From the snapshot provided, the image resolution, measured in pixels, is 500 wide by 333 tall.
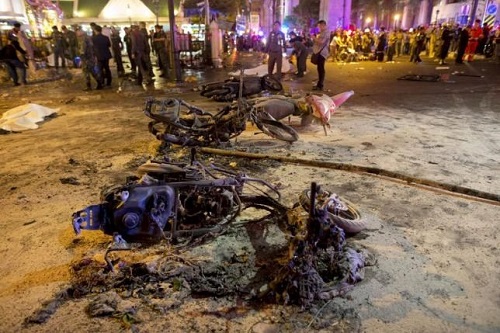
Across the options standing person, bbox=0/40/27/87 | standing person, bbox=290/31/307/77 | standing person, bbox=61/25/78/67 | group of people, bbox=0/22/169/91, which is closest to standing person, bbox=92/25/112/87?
group of people, bbox=0/22/169/91

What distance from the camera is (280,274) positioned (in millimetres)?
2842

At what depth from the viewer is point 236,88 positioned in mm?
10352

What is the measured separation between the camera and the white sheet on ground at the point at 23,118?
25.9 ft

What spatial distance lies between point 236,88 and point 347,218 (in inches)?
287

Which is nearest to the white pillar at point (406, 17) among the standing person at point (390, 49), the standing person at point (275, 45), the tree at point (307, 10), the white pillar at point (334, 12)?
the tree at point (307, 10)

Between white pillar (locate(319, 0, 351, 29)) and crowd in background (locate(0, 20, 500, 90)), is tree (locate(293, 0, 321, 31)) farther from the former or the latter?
crowd in background (locate(0, 20, 500, 90))

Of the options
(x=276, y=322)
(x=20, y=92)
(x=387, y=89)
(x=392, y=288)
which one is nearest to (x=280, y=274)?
(x=276, y=322)

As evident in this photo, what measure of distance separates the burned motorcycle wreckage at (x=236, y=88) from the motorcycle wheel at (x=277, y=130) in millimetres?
4065

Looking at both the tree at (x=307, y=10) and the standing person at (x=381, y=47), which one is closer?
the standing person at (x=381, y=47)

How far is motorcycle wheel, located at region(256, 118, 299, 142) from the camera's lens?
6168 millimetres

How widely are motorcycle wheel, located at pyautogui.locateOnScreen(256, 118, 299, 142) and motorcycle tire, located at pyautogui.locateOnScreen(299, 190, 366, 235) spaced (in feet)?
7.75

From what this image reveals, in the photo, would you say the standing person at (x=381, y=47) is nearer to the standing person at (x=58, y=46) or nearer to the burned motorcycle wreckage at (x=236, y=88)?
Result: the burned motorcycle wreckage at (x=236, y=88)

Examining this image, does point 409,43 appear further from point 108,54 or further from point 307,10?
point 307,10

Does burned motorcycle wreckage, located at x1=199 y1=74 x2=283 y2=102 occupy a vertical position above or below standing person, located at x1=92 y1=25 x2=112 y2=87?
below
